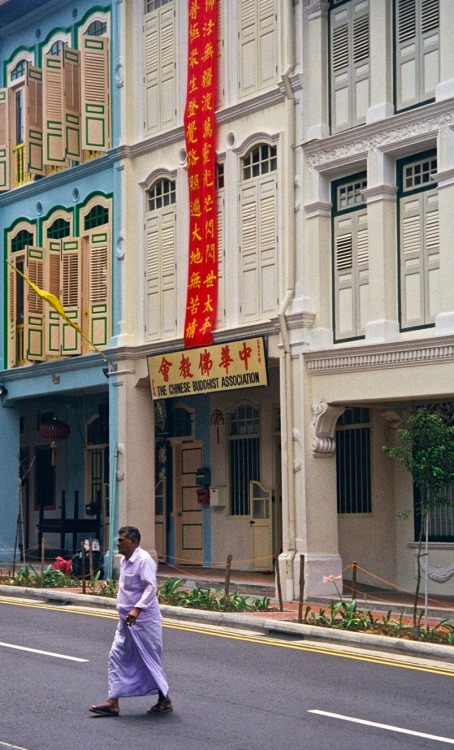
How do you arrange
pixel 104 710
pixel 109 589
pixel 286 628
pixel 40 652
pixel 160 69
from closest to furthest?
pixel 104 710, pixel 40 652, pixel 286 628, pixel 109 589, pixel 160 69

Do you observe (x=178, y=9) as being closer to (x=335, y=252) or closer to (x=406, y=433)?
(x=335, y=252)

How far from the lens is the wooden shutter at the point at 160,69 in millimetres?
24875

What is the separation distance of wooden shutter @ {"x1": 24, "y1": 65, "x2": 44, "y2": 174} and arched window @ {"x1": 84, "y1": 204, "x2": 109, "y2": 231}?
192cm

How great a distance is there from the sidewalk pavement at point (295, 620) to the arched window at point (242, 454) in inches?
151

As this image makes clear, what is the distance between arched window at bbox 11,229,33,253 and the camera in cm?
2908

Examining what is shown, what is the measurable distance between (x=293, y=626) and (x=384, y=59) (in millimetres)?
8664

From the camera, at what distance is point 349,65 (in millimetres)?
21016

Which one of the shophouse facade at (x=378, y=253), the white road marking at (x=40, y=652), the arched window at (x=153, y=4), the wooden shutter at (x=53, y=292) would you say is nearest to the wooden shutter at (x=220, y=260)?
the shophouse facade at (x=378, y=253)

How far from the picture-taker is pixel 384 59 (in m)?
20.2

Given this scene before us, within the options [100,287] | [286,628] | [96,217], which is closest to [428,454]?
[286,628]

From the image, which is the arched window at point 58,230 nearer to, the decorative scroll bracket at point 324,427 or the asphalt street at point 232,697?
the decorative scroll bracket at point 324,427

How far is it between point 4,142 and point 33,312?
4.34 metres

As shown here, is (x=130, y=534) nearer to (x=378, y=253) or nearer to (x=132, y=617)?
(x=132, y=617)

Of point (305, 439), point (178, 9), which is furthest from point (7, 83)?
point (305, 439)
